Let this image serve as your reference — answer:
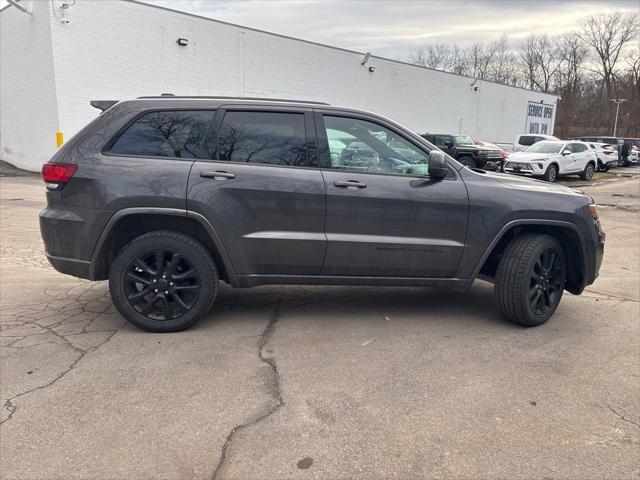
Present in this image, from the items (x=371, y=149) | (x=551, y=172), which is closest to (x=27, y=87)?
(x=371, y=149)

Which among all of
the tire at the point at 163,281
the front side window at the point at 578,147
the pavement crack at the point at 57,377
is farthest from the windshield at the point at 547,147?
the pavement crack at the point at 57,377

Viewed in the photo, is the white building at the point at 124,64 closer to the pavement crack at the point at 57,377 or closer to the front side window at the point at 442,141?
the front side window at the point at 442,141

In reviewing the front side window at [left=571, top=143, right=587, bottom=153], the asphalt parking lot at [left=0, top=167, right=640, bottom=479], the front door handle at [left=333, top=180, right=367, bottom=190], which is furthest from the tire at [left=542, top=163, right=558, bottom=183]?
the front door handle at [left=333, top=180, right=367, bottom=190]

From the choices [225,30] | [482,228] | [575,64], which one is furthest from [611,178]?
[575,64]

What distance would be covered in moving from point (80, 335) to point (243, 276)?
1392 mm

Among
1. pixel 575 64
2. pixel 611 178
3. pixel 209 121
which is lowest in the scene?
pixel 611 178

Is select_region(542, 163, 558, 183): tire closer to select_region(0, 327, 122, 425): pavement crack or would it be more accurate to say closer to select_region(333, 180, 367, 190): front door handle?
select_region(333, 180, 367, 190): front door handle

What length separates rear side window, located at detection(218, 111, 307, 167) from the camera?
4180 millimetres

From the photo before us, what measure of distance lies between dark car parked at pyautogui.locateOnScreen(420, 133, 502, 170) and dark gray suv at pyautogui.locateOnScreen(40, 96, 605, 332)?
1804 cm

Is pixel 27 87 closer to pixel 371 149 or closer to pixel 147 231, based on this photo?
pixel 147 231

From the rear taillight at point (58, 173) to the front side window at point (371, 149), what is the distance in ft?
6.79

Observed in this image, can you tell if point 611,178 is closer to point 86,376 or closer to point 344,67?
point 344,67

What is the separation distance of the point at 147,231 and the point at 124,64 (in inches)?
647

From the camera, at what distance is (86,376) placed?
11.3ft
